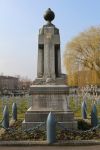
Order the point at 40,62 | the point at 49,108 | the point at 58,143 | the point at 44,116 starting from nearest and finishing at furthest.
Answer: the point at 58,143, the point at 44,116, the point at 49,108, the point at 40,62

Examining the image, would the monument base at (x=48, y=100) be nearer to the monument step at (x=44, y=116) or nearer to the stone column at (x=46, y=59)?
the monument step at (x=44, y=116)

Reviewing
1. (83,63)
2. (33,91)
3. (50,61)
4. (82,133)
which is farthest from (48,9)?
(83,63)

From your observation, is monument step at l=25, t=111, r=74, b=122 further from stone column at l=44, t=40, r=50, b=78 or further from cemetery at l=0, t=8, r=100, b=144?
stone column at l=44, t=40, r=50, b=78

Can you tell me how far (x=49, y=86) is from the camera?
1427 centimetres

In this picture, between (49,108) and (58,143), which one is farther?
(49,108)

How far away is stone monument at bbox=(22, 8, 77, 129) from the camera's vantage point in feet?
45.9

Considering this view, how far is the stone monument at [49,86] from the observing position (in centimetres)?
1399

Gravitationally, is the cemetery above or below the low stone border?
above

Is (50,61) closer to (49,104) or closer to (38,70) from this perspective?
(38,70)

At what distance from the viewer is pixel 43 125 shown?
1349cm

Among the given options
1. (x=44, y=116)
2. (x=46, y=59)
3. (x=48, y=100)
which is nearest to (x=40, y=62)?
(x=46, y=59)

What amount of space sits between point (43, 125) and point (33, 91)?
4.92ft

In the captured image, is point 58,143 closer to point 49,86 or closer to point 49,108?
point 49,108

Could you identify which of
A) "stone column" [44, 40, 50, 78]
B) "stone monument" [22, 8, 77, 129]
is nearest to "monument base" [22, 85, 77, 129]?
"stone monument" [22, 8, 77, 129]
